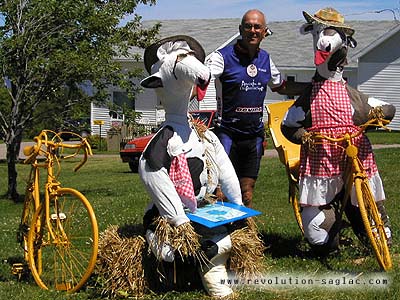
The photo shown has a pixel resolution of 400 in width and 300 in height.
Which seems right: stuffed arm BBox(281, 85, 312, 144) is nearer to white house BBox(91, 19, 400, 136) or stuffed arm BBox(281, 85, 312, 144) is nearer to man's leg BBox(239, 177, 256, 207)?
man's leg BBox(239, 177, 256, 207)

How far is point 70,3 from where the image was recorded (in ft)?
41.4

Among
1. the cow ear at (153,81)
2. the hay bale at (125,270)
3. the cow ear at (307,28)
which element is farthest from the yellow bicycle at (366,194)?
the hay bale at (125,270)

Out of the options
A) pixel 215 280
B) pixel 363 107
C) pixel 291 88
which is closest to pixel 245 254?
pixel 215 280

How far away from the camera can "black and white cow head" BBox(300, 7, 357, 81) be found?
20.3 feet

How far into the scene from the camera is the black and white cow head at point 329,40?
6191 millimetres

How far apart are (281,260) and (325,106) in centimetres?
137

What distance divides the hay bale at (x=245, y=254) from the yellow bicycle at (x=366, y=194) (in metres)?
0.85

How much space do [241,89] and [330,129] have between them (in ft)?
2.64

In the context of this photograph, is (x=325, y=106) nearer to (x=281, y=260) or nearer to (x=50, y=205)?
(x=281, y=260)

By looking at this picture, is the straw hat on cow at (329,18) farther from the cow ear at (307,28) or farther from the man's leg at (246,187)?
the man's leg at (246,187)

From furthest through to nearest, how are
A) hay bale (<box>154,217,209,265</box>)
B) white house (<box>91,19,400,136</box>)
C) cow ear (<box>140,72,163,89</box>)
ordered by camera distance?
white house (<box>91,19,400,136</box>), cow ear (<box>140,72,163,89</box>), hay bale (<box>154,217,209,265</box>)

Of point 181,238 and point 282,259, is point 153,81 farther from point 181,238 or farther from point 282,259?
point 282,259

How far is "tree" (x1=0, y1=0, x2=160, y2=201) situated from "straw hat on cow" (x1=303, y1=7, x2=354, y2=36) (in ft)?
21.6

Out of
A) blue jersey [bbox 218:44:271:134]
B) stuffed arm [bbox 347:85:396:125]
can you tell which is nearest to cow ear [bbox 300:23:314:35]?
blue jersey [bbox 218:44:271:134]
